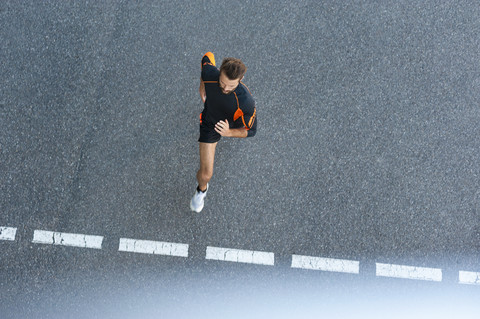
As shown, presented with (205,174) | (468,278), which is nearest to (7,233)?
(205,174)

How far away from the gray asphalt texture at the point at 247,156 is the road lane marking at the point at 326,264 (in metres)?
0.06

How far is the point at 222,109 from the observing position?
325 cm

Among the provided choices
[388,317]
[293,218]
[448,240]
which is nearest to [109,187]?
[293,218]

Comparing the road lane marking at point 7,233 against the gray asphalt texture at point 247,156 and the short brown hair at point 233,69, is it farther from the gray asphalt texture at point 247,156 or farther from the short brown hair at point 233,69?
the short brown hair at point 233,69

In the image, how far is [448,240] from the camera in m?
3.96

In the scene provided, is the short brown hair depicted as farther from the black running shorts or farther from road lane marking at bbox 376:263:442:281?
road lane marking at bbox 376:263:442:281

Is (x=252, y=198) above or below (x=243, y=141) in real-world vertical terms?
below

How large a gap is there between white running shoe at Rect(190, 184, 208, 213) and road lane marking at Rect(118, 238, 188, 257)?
1.28ft

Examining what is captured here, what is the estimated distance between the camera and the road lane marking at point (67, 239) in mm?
3773

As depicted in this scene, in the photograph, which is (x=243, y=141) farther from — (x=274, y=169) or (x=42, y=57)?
(x=42, y=57)

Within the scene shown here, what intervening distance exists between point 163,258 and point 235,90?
74.3 inches

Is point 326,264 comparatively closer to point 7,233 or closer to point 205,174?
point 205,174

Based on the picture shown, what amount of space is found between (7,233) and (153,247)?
1.49 m

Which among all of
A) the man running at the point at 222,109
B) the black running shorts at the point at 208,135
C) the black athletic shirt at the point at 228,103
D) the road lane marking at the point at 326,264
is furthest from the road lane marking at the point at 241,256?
the black athletic shirt at the point at 228,103
